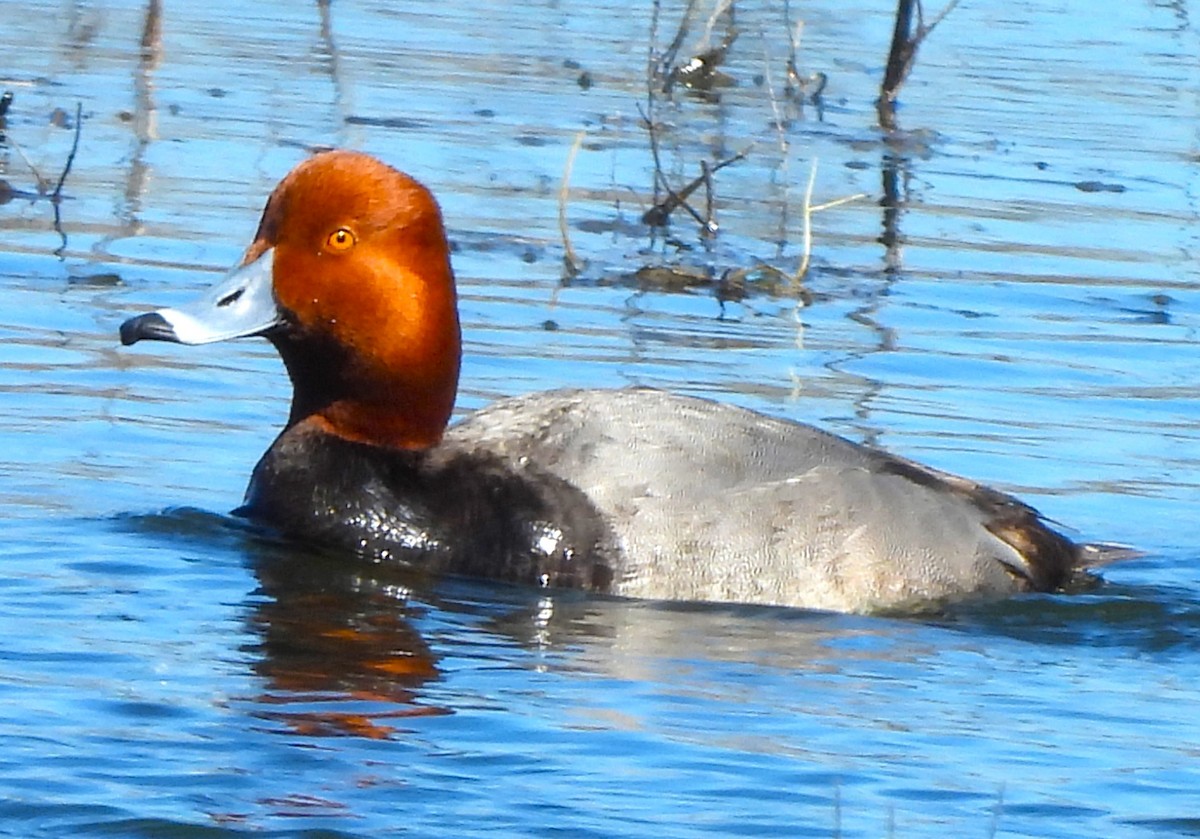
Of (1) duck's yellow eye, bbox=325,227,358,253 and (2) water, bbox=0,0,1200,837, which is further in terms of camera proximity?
(1) duck's yellow eye, bbox=325,227,358,253

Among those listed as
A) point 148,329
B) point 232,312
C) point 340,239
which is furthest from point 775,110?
point 148,329

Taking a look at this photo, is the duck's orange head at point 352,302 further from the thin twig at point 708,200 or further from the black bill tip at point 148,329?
the thin twig at point 708,200

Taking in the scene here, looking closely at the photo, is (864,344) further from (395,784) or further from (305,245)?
(395,784)

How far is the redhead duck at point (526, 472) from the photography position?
6469 mm

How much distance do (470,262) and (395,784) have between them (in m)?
5.47

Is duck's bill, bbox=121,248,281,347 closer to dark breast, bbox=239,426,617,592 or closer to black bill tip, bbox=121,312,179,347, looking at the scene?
Answer: black bill tip, bbox=121,312,179,347

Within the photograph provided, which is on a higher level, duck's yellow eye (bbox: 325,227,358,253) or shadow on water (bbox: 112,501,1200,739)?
duck's yellow eye (bbox: 325,227,358,253)

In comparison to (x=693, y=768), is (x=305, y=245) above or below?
above

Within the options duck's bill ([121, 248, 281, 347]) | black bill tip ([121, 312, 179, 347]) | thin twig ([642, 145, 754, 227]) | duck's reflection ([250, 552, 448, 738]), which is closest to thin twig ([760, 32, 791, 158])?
thin twig ([642, 145, 754, 227])

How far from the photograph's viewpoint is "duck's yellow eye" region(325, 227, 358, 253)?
6.74 m

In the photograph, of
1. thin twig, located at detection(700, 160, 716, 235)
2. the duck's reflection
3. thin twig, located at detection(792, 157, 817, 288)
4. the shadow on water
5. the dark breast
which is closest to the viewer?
the duck's reflection

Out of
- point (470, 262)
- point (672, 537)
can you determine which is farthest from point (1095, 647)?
point (470, 262)

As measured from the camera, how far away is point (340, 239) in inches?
266

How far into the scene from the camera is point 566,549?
21.1ft
